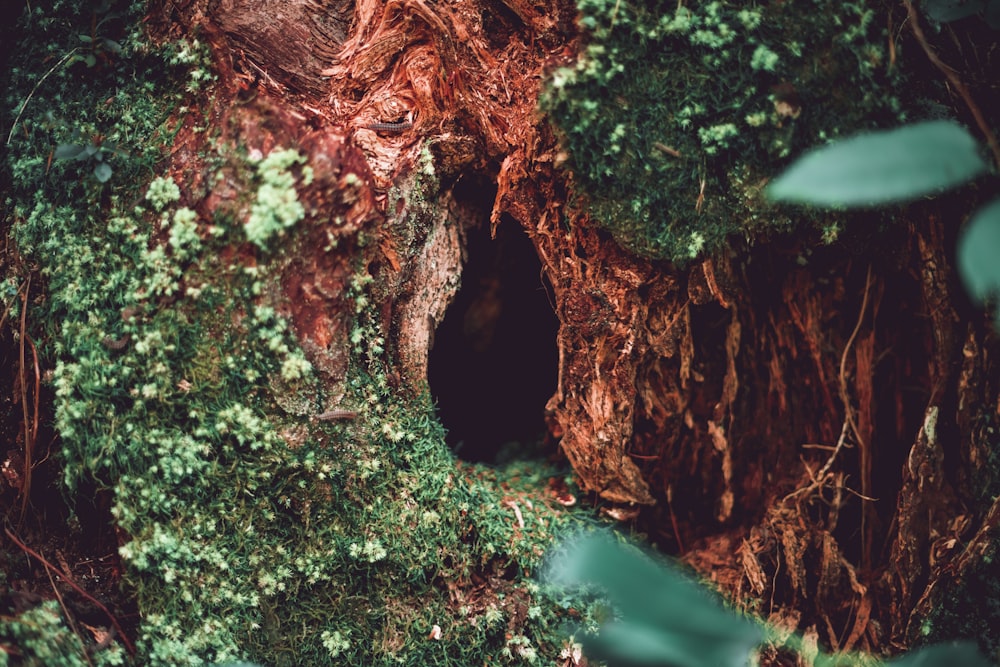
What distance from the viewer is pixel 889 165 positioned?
1046 mm

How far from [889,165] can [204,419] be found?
5.95 feet

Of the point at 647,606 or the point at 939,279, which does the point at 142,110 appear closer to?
the point at 647,606

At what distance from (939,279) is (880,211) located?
294mm

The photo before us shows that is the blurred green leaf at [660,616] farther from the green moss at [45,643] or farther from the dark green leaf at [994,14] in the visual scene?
the dark green leaf at [994,14]

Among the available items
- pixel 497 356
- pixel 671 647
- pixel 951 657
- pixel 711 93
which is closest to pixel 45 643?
pixel 671 647

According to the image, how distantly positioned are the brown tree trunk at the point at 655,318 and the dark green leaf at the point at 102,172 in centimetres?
21

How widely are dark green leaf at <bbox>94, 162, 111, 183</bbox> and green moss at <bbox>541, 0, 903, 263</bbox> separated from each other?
1321mm

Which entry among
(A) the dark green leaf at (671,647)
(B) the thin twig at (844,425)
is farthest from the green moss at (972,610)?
(A) the dark green leaf at (671,647)

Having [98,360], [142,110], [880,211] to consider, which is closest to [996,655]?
[880,211]

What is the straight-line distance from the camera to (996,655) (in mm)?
2045

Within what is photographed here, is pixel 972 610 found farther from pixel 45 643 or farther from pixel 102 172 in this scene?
pixel 102 172

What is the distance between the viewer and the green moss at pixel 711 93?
1.93 metres

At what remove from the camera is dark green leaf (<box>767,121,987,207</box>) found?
40.5 inches

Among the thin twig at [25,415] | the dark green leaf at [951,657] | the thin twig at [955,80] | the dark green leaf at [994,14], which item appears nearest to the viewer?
the dark green leaf at [951,657]
